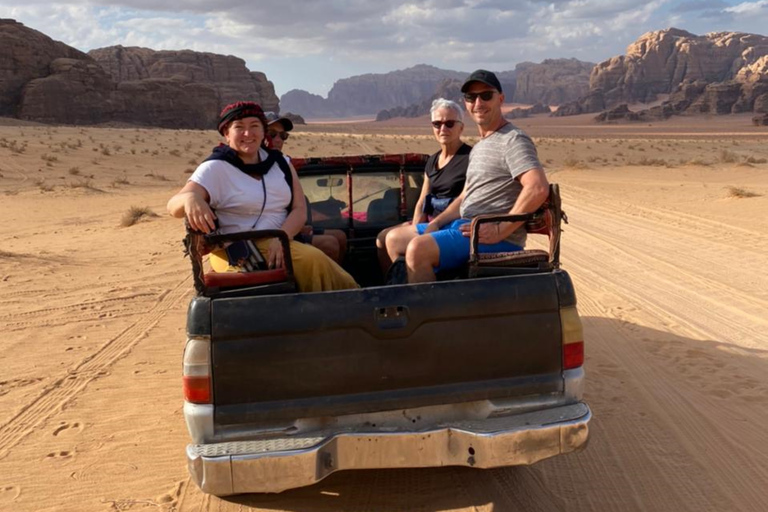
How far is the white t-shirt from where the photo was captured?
418 centimetres

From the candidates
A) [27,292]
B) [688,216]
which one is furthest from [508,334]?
[688,216]

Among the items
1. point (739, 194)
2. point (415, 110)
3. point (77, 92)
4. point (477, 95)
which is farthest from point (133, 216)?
point (415, 110)

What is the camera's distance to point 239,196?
425 cm

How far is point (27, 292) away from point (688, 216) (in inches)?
491

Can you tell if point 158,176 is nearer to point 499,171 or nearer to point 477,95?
point 477,95

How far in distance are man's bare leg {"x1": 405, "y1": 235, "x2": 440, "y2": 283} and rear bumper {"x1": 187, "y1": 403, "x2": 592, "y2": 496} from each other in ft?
3.42

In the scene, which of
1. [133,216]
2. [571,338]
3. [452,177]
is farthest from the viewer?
[133,216]

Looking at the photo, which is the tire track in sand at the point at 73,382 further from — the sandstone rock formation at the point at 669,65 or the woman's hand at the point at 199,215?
the sandstone rock formation at the point at 669,65

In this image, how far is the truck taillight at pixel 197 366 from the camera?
320 cm

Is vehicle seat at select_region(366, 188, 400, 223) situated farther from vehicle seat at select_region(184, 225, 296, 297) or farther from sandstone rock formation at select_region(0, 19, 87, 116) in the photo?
sandstone rock formation at select_region(0, 19, 87, 116)

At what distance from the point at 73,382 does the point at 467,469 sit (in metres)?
3.49

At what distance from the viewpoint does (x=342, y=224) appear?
6.09 metres

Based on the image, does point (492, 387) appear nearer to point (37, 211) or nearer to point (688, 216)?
point (688, 216)

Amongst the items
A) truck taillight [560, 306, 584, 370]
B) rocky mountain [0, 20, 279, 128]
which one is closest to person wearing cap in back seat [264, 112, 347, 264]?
truck taillight [560, 306, 584, 370]
